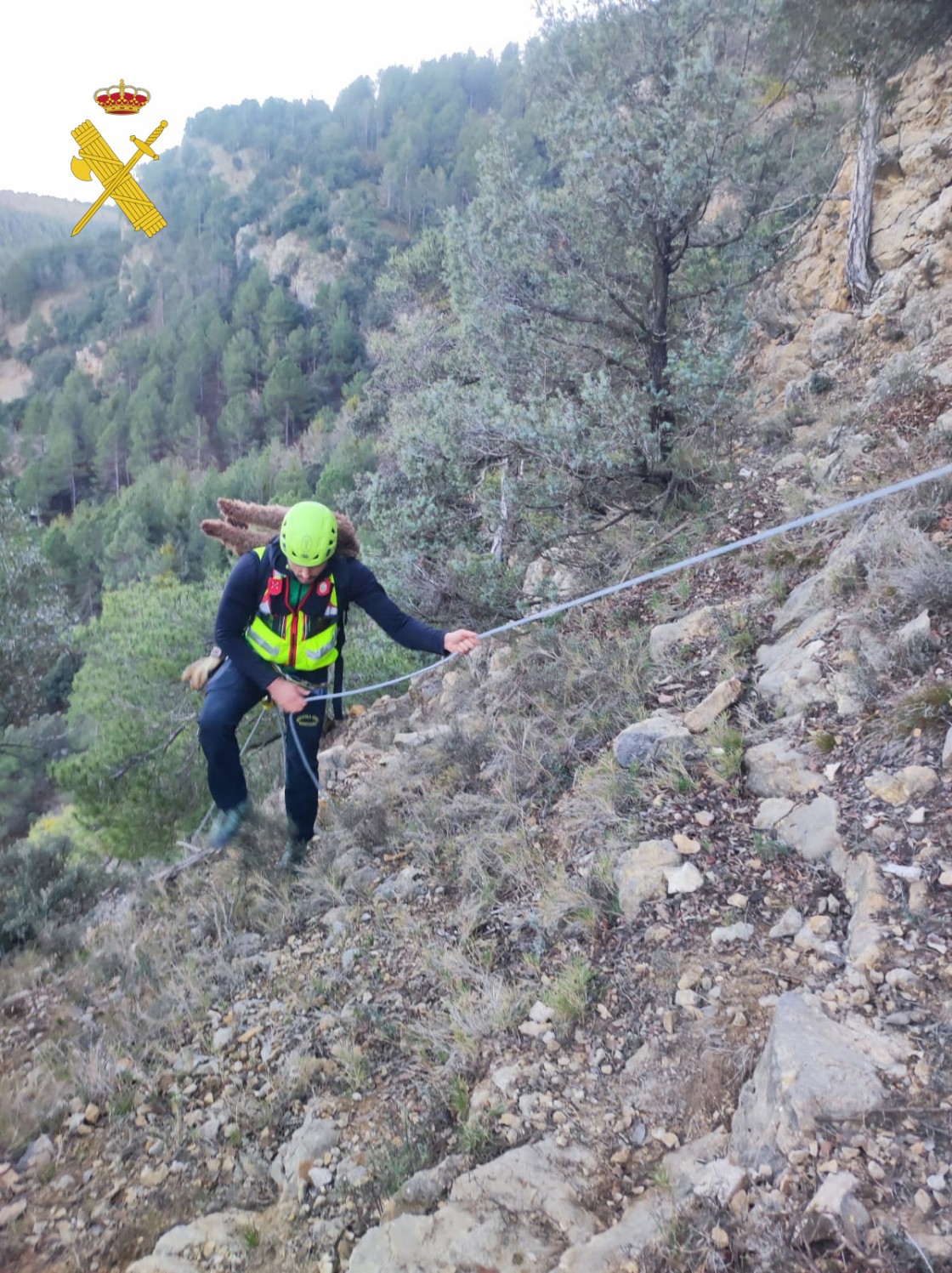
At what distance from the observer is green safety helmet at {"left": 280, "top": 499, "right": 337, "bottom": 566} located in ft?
11.6

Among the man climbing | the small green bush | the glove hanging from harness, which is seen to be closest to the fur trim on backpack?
the man climbing

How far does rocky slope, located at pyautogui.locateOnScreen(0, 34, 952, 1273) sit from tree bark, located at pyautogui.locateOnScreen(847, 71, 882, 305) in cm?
444

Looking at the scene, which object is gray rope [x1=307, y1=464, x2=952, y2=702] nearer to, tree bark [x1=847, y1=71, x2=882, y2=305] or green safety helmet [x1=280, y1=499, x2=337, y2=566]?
green safety helmet [x1=280, y1=499, x2=337, y2=566]

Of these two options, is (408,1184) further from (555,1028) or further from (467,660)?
(467,660)

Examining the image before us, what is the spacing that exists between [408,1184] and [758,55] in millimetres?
8258

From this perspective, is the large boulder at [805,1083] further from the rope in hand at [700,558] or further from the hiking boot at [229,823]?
the hiking boot at [229,823]

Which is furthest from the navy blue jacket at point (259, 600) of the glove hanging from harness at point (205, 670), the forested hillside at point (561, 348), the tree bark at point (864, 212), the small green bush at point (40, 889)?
the tree bark at point (864, 212)

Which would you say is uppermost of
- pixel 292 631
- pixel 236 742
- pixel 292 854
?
pixel 292 631

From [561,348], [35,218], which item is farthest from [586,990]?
[35,218]

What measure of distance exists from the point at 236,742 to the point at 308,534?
1.41m

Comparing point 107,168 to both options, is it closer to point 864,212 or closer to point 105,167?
point 105,167

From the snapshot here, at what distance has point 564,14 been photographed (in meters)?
6.73

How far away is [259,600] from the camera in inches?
151

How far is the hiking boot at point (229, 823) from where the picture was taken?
4.39 m
